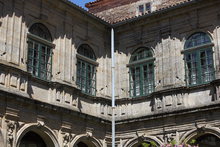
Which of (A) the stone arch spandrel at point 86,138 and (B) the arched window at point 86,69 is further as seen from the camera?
(B) the arched window at point 86,69

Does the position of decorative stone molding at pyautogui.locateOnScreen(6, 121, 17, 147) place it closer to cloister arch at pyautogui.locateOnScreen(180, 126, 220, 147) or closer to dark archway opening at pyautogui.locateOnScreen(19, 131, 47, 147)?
dark archway opening at pyautogui.locateOnScreen(19, 131, 47, 147)

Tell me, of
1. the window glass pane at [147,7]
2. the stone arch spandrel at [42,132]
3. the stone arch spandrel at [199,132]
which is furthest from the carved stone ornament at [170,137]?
the window glass pane at [147,7]

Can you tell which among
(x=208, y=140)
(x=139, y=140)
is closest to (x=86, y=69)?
(x=139, y=140)

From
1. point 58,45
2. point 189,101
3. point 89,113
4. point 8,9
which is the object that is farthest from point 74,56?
point 189,101

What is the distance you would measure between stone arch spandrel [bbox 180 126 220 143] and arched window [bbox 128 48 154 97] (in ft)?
8.82

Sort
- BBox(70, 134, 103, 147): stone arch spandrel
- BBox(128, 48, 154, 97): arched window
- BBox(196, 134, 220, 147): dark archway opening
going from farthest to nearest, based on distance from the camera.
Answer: BBox(128, 48, 154, 97): arched window → BBox(70, 134, 103, 147): stone arch spandrel → BBox(196, 134, 220, 147): dark archway opening

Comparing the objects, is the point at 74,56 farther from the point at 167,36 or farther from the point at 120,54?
the point at 167,36

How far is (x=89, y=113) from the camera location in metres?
19.0

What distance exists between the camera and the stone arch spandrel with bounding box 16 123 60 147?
1580 centimetres

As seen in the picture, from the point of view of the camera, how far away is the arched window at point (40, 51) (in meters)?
17.4

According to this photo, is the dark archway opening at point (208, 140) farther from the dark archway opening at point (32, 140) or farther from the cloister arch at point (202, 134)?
the dark archway opening at point (32, 140)

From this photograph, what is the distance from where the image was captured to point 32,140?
16969 mm

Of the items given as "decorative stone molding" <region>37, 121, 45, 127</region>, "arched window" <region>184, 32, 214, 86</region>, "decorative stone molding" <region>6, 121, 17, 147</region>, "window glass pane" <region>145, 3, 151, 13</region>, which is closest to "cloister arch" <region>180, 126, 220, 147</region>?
"arched window" <region>184, 32, 214, 86</region>

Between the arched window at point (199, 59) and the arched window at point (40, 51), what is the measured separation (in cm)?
558
